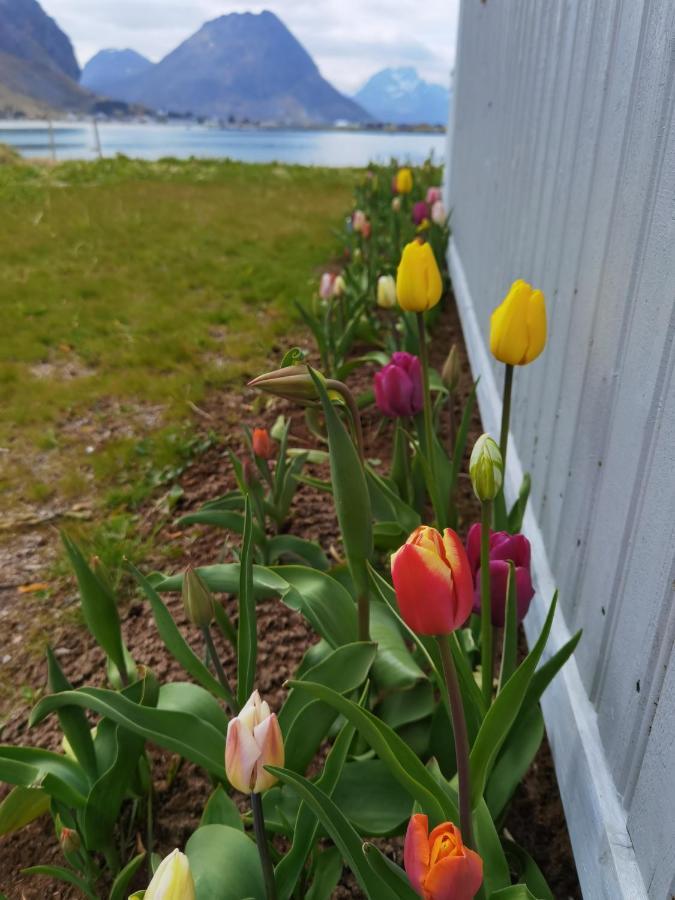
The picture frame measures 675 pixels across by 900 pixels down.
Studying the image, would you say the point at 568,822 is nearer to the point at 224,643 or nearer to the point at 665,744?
the point at 665,744

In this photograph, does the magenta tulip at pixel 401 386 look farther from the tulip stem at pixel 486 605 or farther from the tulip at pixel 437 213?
the tulip at pixel 437 213

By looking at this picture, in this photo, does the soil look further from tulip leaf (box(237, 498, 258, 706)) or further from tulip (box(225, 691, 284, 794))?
tulip (box(225, 691, 284, 794))

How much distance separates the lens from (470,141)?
431cm

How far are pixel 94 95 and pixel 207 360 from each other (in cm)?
11808

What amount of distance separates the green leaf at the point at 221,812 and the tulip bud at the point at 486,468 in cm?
66

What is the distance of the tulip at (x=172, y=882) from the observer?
68 cm

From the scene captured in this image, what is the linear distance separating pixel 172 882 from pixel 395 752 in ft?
1.00

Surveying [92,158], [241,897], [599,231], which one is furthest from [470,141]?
[92,158]

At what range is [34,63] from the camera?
12375cm

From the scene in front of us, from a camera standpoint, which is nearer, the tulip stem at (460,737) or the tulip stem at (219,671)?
the tulip stem at (460,737)

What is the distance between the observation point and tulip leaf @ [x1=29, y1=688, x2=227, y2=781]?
1.05m

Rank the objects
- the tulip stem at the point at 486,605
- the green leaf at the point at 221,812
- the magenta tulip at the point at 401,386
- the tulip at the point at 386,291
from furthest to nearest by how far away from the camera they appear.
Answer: the tulip at the point at 386,291 → the magenta tulip at the point at 401,386 → the green leaf at the point at 221,812 → the tulip stem at the point at 486,605

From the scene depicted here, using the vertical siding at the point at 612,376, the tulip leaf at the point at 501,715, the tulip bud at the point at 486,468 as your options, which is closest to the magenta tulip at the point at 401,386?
the vertical siding at the point at 612,376

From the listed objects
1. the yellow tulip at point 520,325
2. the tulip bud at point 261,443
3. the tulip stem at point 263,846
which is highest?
the yellow tulip at point 520,325
